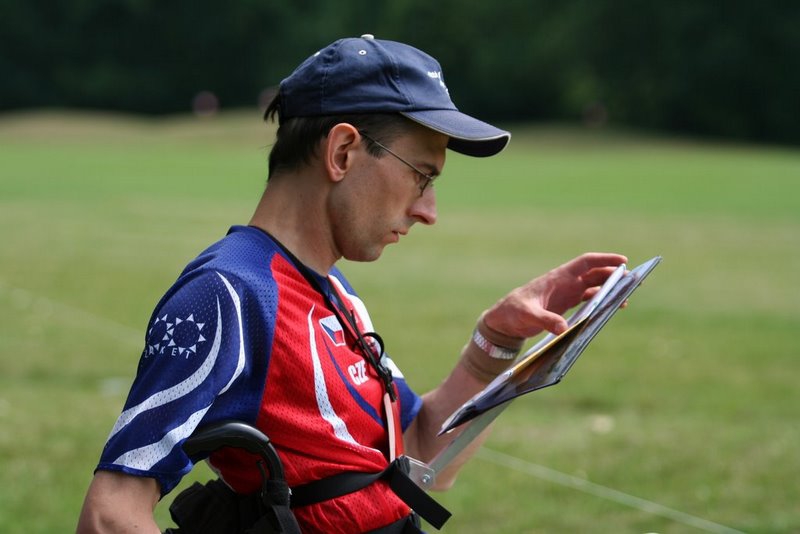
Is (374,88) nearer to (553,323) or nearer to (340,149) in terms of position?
(340,149)

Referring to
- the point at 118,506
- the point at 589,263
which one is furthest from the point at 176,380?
the point at 589,263

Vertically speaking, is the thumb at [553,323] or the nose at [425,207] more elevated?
the nose at [425,207]

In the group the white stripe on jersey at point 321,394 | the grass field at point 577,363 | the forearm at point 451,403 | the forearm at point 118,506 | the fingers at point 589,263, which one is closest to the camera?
the forearm at point 118,506

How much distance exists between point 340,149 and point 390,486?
2.13 ft

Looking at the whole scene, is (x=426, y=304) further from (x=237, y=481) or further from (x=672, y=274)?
(x=237, y=481)

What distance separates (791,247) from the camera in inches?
731

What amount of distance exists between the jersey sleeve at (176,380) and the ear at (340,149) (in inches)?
13.5

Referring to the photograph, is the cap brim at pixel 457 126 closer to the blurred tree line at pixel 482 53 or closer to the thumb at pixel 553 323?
the thumb at pixel 553 323

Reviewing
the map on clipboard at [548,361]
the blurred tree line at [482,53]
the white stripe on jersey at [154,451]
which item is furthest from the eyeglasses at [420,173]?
the blurred tree line at [482,53]

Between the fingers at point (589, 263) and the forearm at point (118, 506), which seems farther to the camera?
the fingers at point (589, 263)

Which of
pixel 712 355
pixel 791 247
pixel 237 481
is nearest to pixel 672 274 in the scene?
pixel 791 247

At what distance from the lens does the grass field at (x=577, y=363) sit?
5.97 meters

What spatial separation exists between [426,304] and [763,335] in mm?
3385

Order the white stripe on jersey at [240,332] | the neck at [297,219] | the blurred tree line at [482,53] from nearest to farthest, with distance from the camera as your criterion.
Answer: the white stripe on jersey at [240,332]
the neck at [297,219]
the blurred tree line at [482,53]
